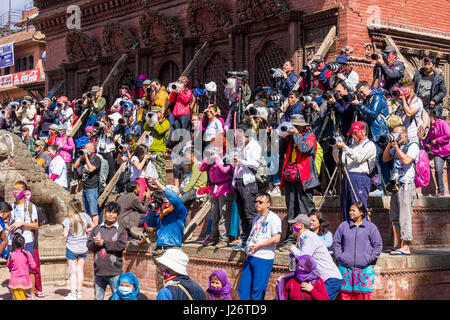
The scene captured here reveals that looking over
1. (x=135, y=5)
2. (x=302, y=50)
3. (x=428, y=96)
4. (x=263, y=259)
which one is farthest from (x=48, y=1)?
(x=263, y=259)

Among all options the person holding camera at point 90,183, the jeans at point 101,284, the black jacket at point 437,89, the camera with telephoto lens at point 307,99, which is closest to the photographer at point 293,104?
the camera with telephoto lens at point 307,99

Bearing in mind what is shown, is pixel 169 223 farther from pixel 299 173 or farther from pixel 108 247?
pixel 299 173

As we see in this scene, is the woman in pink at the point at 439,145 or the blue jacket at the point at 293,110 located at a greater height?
the blue jacket at the point at 293,110

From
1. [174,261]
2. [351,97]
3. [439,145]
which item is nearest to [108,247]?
[174,261]

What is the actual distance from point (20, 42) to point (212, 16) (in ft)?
87.8

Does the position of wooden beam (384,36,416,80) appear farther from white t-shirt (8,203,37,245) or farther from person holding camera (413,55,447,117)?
white t-shirt (8,203,37,245)

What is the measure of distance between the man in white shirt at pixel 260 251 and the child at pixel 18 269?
3.31 m

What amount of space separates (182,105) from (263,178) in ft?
11.9

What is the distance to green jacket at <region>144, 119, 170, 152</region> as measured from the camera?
1463cm

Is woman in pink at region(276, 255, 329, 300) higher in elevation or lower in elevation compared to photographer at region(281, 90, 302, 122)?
lower

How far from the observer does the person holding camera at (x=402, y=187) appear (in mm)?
9891

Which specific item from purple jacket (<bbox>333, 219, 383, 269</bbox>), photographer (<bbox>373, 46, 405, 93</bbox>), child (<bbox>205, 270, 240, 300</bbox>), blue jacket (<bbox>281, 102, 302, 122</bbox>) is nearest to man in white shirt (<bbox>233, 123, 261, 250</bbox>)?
blue jacket (<bbox>281, 102, 302, 122</bbox>)

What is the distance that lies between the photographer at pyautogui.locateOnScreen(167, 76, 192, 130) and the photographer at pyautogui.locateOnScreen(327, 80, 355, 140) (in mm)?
4554

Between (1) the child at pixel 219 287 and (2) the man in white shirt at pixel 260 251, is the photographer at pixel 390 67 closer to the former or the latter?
(2) the man in white shirt at pixel 260 251
